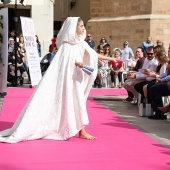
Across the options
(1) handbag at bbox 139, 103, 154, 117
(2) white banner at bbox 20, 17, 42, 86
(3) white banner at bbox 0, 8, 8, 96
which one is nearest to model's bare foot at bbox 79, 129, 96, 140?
(1) handbag at bbox 139, 103, 154, 117

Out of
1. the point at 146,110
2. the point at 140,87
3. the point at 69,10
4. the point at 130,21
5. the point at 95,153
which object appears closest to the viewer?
the point at 95,153

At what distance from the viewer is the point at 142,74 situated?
12172mm

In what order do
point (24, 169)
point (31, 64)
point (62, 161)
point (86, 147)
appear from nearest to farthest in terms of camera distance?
point (24, 169), point (62, 161), point (86, 147), point (31, 64)

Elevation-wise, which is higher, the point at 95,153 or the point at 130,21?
the point at 130,21

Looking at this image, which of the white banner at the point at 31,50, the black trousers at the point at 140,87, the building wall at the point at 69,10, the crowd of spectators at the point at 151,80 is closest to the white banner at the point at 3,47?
the white banner at the point at 31,50

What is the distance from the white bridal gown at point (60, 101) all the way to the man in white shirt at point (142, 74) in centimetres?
421

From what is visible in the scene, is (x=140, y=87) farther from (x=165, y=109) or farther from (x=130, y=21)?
(x=130, y=21)

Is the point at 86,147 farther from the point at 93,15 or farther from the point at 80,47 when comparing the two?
the point at 93,15

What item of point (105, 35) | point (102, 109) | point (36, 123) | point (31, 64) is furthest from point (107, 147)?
point (105, 35)

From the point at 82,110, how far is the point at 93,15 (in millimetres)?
20093

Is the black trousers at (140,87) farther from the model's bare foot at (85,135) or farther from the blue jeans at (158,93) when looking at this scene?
the model's bare foot at (85,135)

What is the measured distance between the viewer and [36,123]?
311 inches

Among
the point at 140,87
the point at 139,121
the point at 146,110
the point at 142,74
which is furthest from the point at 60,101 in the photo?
Answer: the point at 142,74

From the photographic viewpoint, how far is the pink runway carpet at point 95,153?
6418 millimetres
